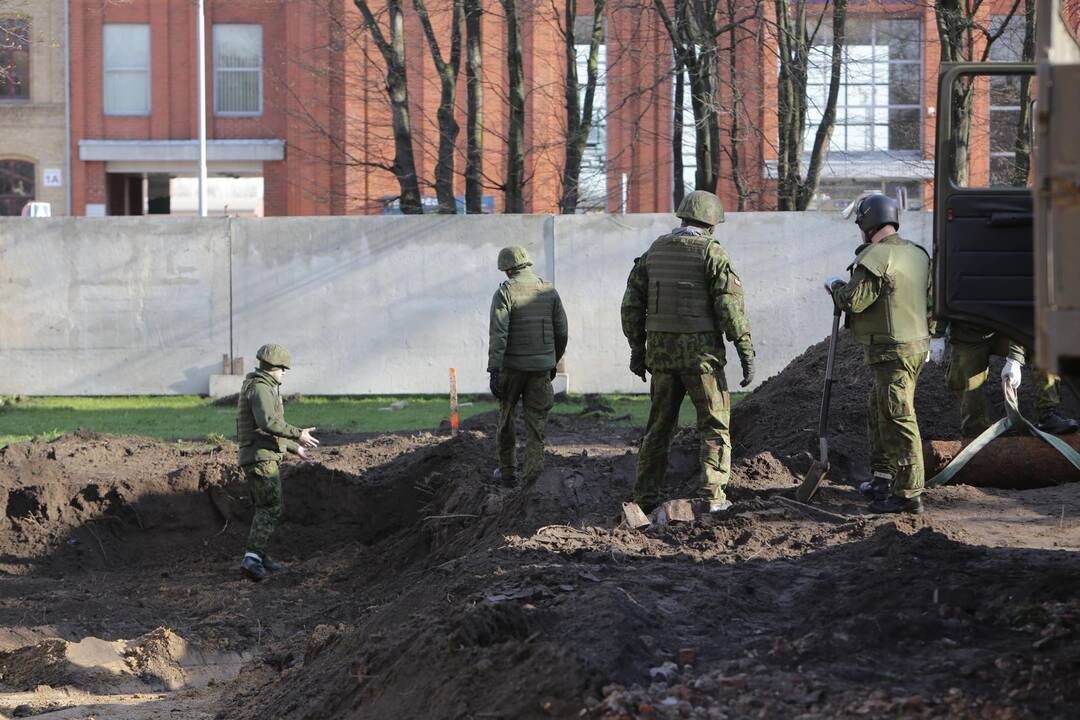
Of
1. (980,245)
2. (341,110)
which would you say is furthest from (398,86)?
(980,245)

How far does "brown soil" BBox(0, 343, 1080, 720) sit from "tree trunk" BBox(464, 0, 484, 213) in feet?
36.2

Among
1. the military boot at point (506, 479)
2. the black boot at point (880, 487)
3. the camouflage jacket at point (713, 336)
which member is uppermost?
the camouflage jacket at point (713, 336)

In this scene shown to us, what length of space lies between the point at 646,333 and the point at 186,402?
11046 millimetres

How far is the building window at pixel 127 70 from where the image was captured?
35906 millimetres

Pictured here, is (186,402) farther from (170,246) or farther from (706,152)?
(706,152)

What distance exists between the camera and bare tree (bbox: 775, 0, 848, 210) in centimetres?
2128

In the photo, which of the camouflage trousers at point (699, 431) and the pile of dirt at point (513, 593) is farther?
the camouflage trousers at point (699, 431)

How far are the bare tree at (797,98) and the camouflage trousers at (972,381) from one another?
472 inches

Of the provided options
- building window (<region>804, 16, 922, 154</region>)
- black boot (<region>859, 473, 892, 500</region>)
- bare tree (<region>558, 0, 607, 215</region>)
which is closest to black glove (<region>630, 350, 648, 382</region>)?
black boot (<region>859, 473, 892, 500</region>)

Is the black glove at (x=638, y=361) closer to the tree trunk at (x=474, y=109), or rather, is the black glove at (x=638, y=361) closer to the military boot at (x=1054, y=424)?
the military boot at (x=1054, y=424)

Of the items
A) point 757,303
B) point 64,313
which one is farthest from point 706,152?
point 64,313

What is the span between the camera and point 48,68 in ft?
118

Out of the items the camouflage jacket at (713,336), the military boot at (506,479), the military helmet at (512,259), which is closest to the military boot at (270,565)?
the military boot at (506,479)

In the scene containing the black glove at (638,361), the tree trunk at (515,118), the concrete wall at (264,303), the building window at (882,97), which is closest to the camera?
the black glove at (638,361)
